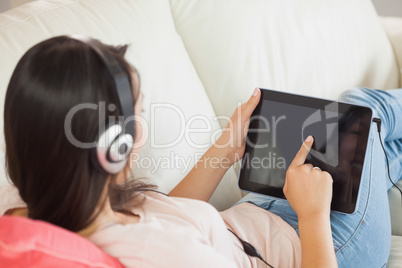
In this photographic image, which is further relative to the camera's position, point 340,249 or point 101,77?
point 340,249

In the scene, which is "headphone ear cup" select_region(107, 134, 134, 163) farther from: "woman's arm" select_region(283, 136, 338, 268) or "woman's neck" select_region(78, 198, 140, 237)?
"woman's arm" select_region(283, 136, 338, 268)

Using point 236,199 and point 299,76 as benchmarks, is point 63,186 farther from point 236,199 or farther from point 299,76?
point 299,76

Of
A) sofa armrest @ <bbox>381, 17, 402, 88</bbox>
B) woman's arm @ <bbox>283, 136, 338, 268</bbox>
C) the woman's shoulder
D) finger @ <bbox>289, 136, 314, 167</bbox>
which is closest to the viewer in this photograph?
the woman's shoulder

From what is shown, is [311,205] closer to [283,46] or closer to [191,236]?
[191,236]

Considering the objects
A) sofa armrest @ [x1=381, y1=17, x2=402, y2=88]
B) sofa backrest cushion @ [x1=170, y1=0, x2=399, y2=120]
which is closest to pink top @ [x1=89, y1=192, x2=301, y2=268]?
sofa backrest cushion @ [x1=170, y1=0, x2=399, y2=120]

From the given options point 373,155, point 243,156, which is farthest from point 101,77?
point 373,155

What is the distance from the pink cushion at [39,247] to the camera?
487 millimetres

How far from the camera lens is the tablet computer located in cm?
90

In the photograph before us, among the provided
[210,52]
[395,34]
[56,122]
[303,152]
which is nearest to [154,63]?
[210,52]

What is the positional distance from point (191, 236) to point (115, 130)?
0.18m

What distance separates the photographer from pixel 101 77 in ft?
1.81

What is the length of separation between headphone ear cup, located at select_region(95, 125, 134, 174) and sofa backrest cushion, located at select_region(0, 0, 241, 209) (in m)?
0.33

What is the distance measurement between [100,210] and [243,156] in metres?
0.41

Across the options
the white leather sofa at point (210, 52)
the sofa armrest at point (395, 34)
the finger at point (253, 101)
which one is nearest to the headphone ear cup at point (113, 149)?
the white leather sofa at point (210, 52)
